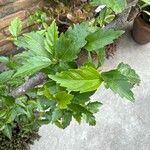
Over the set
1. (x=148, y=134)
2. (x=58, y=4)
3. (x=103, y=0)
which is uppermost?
(x=103, y=0)

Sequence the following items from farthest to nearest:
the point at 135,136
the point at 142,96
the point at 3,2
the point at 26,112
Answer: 1. the point at 142,96
2. the point at 135,136
3. the point at 3,2
4. the point at 26,112

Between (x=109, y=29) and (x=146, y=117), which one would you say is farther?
(x=146, y=117)

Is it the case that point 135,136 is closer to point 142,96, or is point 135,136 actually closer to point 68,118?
point 142,96

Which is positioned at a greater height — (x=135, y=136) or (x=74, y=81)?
(x=74, y=81)

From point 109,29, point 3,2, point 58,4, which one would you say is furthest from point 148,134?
point 109,29

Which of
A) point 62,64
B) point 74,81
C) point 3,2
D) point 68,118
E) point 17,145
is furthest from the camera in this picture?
point 3,2
